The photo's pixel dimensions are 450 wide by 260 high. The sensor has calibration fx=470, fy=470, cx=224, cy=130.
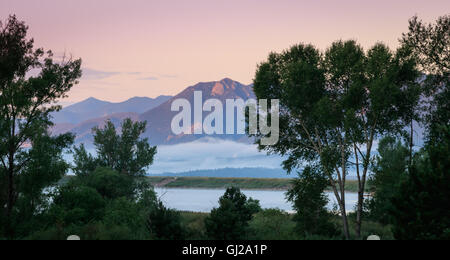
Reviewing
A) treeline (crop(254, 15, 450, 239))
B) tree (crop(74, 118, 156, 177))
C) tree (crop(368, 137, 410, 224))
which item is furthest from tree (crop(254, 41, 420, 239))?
tree (crop(74, 118, 156, 177))

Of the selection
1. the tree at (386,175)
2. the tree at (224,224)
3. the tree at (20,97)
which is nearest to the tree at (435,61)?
the tree at (386,175)

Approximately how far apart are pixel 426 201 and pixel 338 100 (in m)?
12.3

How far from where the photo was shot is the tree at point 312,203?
3186 cm

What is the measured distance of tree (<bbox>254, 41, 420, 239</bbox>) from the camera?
99.9ft

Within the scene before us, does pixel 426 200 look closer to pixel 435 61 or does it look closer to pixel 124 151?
pixel 435 61

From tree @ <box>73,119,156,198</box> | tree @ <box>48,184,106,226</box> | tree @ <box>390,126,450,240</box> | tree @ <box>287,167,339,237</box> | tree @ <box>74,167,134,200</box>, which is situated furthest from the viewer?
tree @ <box>73,119,156,198</box>

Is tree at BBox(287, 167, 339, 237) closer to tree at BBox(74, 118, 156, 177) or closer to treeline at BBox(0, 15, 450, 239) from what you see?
treeline at BBox(0, 15, 450, 239)

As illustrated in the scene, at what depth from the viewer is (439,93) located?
102 feet

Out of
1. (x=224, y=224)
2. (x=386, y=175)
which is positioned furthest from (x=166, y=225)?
(x=386, y=175)

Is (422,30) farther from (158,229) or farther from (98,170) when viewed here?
(98,170)

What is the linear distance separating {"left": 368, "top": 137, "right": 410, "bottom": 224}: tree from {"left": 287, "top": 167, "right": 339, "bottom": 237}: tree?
607 cm

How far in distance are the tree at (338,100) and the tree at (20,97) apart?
15935mm

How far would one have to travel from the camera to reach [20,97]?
112 feet

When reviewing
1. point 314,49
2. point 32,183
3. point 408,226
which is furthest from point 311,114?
point 32,183
